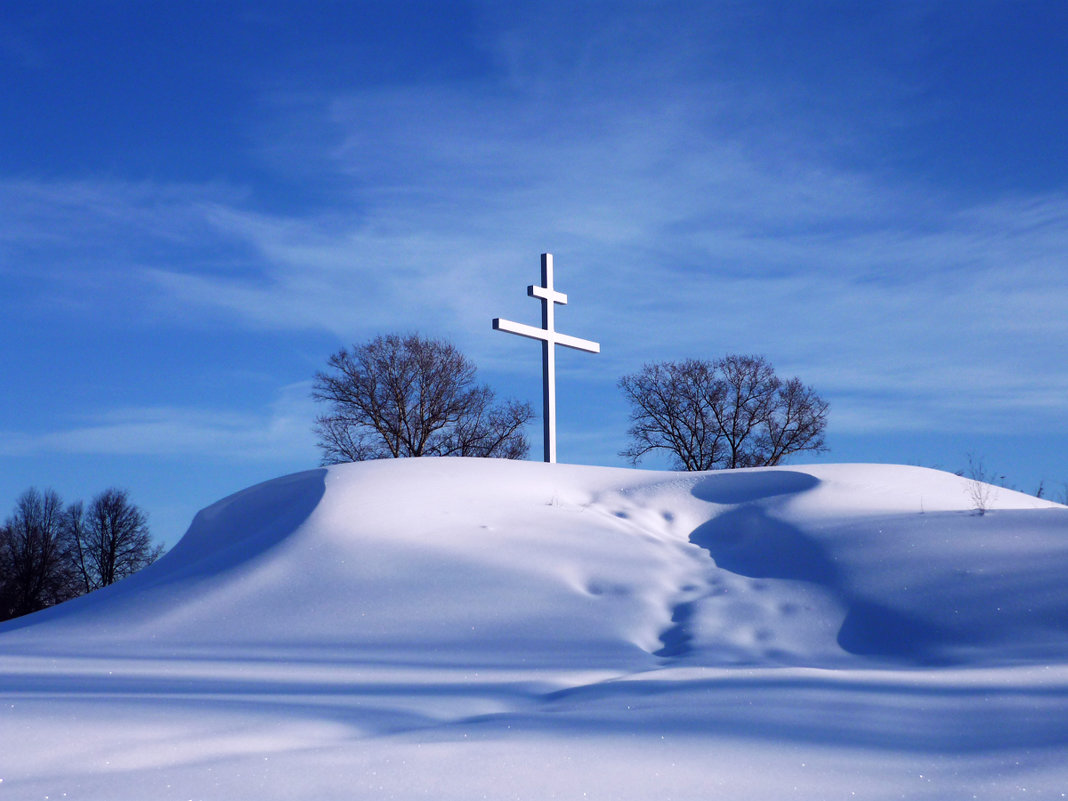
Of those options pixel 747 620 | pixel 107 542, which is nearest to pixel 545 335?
pixel 747 620

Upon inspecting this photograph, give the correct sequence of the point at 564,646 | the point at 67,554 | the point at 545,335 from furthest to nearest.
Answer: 1. the point at 67,554
2. the point at 545,335
3. the point at 564,646

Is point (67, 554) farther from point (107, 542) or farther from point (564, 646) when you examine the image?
point (564, 646)

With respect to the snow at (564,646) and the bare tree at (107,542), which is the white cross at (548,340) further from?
the bare tree at (107,542)

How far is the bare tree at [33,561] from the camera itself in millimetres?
36062

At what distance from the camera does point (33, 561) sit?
124 feet

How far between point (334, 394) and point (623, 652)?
22.8 m

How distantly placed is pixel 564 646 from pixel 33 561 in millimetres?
37032

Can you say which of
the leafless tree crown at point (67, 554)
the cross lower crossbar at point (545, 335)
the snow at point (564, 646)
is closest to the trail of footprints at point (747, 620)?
the snow at point (564, 646)

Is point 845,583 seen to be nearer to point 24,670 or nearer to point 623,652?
point 623,652

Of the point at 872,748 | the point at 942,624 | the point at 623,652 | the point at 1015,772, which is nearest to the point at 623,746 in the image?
the point at 872,748

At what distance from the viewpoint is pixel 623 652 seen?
6.22m

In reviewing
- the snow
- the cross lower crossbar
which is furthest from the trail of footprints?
the cross lower crossbar

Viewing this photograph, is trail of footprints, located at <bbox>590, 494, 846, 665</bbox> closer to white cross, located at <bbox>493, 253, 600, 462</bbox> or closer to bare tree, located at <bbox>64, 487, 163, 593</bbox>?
white cross, located at <bbox>493, 253, 600, 462</bbox>

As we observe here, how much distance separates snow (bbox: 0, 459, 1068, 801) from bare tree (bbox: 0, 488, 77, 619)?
95.7ft
